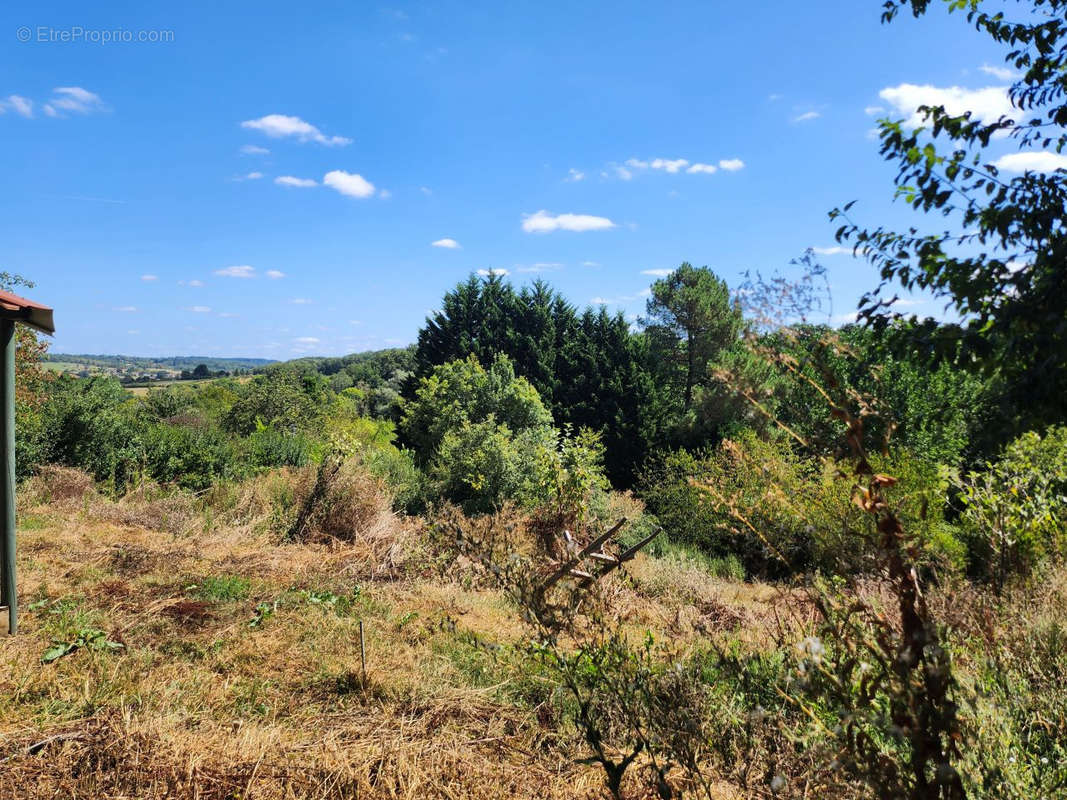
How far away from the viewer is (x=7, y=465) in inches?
151

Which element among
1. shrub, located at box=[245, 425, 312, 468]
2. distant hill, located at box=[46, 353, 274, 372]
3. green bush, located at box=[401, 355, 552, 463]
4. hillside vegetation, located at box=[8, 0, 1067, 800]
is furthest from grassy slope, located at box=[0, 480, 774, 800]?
distant hill, located at box=[46, 353, 274, 372]

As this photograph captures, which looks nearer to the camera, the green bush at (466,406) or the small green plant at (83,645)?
the small green plant at (83,645)

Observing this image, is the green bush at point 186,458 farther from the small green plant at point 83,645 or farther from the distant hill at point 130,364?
the distant hill at point 130,364

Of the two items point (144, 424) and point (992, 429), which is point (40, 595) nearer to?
point (992, 429)

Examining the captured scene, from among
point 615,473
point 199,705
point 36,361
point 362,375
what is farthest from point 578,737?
point 362,375

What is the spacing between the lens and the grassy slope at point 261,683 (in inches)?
97.3

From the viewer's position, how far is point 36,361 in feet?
45.6

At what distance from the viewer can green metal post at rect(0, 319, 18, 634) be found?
3820 millimetres

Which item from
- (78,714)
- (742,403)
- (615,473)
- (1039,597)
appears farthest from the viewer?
(615,473)

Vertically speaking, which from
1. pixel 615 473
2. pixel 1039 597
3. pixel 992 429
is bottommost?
pixel 615 473

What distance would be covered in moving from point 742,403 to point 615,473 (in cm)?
537

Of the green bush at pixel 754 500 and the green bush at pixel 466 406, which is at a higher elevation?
the green bush at pixel 466 406

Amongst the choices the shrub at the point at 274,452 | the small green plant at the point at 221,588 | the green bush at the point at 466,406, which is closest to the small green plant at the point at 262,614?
the small green plant at the point at 221,588

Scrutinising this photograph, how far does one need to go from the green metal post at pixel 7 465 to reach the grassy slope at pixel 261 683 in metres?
0.37
